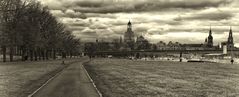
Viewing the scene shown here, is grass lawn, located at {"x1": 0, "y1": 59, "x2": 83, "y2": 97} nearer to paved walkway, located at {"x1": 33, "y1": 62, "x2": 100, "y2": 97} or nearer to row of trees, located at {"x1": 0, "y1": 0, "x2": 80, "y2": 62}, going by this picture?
paved walkway, located at {"x1": 33, "y1": 62, "x2": 100, "y2": 97}

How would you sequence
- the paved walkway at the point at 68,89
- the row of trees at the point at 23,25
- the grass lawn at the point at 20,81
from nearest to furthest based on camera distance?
the paved walkway at the point at 68,89, the grass lawn at the point at 20,81, the row of trees at the point at 23,25

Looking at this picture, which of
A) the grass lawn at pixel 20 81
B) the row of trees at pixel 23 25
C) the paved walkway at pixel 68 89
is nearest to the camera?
the paved walkway at pixel 68 89

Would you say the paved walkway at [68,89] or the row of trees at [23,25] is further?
the row of trees at [23,25]

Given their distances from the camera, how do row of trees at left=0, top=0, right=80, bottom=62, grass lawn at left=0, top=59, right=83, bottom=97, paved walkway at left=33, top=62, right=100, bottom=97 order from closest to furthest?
paved walkway at left=33, top=62, right=100, bottom=97 < grass lawn at left=0, top=59, right=83, bottom=97 < row of trees at left=0, top=0, right=80, bottom=62

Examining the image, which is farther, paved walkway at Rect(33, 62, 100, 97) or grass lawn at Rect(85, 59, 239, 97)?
grass lawn at Rect(85, 59, 239, 97)

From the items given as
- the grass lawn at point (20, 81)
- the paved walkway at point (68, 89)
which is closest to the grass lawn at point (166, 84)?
the paved walkway at point (68, 89)

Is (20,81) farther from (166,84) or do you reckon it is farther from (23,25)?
(23,25)

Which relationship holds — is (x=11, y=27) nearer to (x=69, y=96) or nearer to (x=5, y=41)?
(x=5, y=41)

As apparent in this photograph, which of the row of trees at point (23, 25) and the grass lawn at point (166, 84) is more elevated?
the row of trees at point (23, 25)

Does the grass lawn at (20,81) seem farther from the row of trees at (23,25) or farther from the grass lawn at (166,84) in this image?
the row of trees at (23,25)

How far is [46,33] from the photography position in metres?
97.2

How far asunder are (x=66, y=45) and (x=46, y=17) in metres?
41.1

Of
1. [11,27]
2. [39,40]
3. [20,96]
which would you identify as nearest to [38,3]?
[39,40]

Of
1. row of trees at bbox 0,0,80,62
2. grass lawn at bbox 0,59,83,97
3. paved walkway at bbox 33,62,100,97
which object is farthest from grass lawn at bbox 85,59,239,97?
row of trees at bbox 0,0,80,62
